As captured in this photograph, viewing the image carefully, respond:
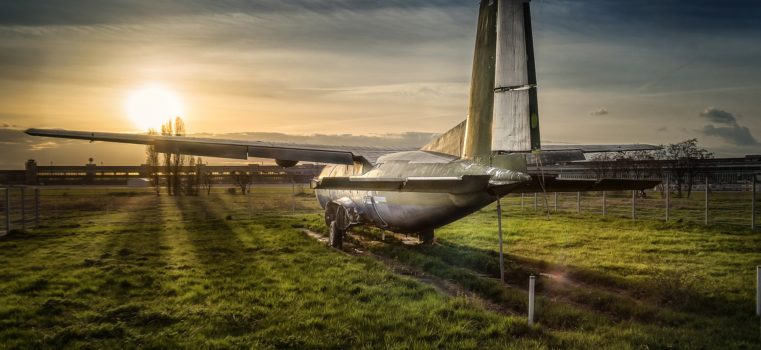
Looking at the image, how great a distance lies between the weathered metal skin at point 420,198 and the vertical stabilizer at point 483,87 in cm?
57

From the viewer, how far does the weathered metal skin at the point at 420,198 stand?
12.1 m

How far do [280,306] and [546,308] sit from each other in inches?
210

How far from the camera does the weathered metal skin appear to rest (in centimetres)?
1212

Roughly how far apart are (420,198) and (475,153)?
7.09ft

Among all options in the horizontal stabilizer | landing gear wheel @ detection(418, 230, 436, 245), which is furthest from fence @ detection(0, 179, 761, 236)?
the horizontal stabilizer

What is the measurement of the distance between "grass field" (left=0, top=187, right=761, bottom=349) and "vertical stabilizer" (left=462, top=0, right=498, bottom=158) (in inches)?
137

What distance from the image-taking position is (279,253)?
16.4 meters

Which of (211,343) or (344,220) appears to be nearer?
(211,343)

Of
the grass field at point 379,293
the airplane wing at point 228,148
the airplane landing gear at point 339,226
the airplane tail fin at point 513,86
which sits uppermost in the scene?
the airplane tail fin at point 513,86

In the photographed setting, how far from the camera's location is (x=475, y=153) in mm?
12367

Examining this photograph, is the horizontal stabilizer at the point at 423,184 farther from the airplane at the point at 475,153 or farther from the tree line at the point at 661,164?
the tree line at the point at 661,164

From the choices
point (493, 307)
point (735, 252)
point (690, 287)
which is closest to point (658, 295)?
point (690, 287)

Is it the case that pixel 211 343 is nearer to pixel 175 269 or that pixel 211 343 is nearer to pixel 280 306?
pixel 280 306

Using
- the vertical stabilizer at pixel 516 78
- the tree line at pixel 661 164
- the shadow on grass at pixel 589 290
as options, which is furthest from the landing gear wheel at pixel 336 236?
the tree line at pixel 661 164
